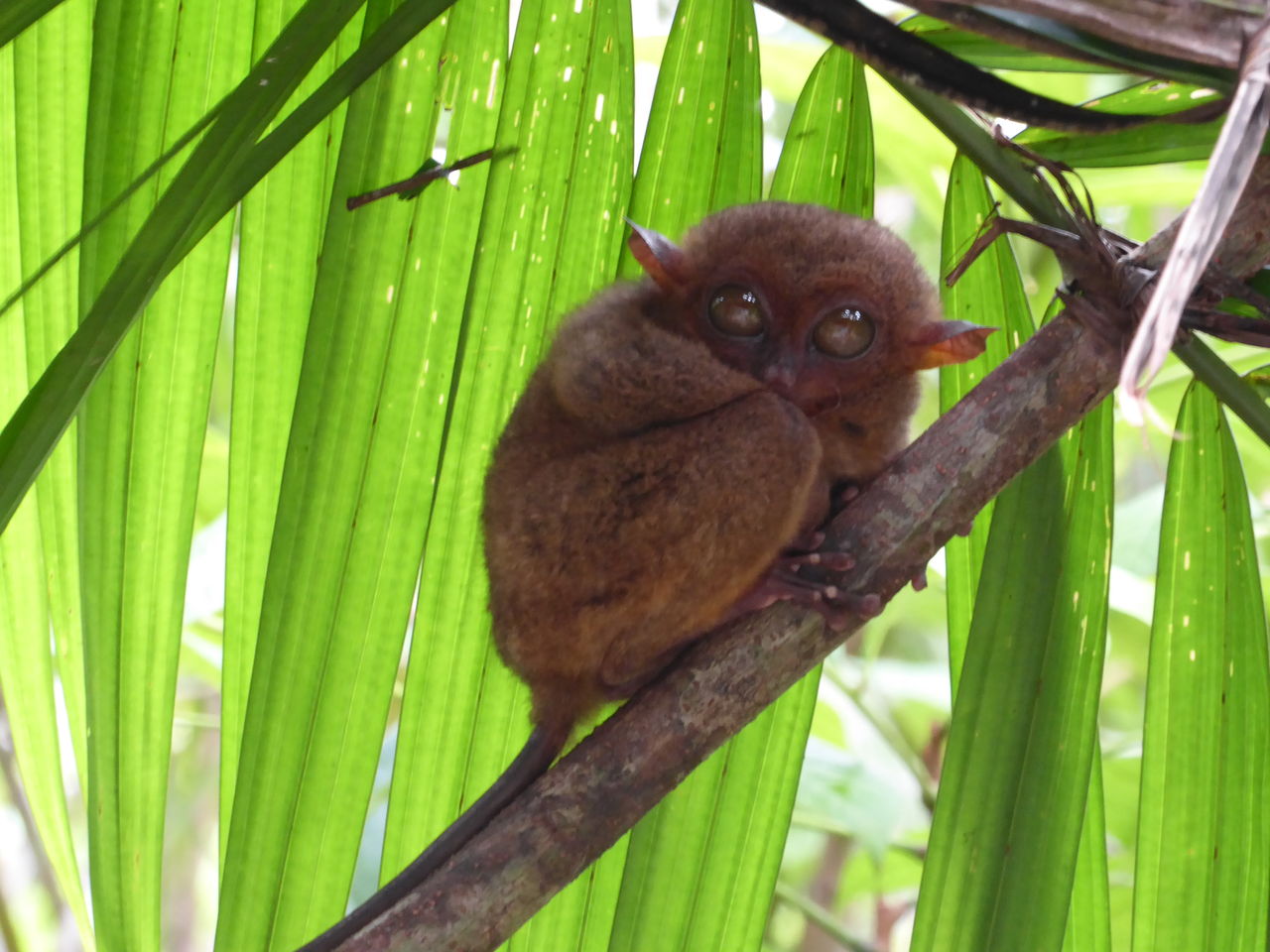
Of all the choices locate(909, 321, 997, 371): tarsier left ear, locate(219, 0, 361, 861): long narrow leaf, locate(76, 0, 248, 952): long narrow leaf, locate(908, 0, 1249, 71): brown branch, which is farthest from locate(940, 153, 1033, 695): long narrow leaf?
locate(76, 0, 248, 952): long narrow leaf

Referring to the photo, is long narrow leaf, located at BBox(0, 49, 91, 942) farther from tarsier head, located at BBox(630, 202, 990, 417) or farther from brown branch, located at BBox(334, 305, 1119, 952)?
tarsier head, located at BBox(630, 202, 990, 417)

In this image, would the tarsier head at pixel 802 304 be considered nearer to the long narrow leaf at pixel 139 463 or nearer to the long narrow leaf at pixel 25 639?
the long narrow leaf at pixel 139 463

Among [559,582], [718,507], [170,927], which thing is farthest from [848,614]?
[170,927]

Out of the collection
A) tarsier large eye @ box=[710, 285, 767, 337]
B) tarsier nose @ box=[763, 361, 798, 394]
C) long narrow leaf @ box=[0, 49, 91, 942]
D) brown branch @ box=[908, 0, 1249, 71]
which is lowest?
long narrow leaf @ box=[0, 49, 91, 942]

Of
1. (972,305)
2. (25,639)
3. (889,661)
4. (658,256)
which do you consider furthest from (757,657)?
(889,661)

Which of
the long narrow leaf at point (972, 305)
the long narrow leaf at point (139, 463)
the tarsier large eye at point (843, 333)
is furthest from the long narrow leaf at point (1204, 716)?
the long narrow leaf at point (139, 463)

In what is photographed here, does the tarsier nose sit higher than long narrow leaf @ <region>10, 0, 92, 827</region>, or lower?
higher
